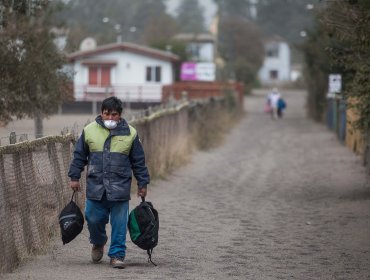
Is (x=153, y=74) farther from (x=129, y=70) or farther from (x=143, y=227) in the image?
(x=143, y=227)

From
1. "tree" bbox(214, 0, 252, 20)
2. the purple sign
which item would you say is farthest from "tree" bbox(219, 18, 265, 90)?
"tree" bbox(214, 0, 252, 20)

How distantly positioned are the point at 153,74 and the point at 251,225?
170ft

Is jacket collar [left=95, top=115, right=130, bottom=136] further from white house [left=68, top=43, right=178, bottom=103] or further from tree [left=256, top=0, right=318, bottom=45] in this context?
tree [left=256, top=0, right=318, bottom=45]

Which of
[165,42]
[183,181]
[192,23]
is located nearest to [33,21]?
[183,181]

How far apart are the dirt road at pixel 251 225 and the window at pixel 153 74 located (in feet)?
118

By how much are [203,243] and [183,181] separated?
367 inches

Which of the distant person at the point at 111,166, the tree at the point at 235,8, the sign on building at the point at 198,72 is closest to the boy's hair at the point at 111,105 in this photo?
the distant person at the point at 111,166

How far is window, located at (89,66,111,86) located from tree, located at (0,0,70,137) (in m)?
45.8

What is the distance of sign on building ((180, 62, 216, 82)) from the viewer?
67.4 m

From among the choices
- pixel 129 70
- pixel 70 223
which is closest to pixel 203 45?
pixel 129 70

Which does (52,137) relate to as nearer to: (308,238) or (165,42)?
(308,238)

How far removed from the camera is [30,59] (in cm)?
1666

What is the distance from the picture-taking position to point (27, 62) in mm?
16531

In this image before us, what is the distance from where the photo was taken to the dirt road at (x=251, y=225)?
33.6 feet
